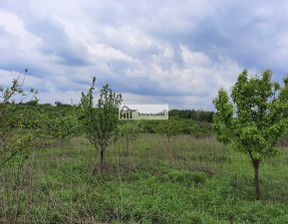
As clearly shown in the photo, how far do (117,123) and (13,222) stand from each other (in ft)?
23.2

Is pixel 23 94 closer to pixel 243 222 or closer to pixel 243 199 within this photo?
pixel 243 222

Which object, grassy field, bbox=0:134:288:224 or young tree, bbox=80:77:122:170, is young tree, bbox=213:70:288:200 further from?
young tree, bbox=80:77:122:170

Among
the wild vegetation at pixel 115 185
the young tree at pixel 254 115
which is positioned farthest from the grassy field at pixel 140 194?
the young tree at pixel 254 115

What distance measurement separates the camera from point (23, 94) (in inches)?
145

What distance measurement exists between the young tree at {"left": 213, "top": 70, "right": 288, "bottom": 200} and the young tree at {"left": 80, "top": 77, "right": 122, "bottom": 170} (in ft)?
16.0

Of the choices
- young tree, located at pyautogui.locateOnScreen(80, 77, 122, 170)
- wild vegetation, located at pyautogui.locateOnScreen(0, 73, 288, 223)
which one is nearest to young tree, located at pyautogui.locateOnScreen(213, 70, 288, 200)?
wild vegetation, located at pyautogui.locateOnScreen(0, 73, 288, 223)

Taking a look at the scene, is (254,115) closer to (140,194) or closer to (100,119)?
(140,194)

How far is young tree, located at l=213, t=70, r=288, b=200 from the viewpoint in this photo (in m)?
6.40

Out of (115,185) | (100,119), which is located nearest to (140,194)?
(115,185)

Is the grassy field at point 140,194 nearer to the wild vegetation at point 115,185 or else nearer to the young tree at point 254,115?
the wild vegetation at point 115,185

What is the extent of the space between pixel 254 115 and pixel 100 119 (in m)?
6.38

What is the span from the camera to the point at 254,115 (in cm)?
690

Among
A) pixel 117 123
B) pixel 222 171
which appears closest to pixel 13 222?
pixel 117 123

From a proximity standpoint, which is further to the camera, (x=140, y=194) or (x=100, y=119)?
(x=100, y=119)
